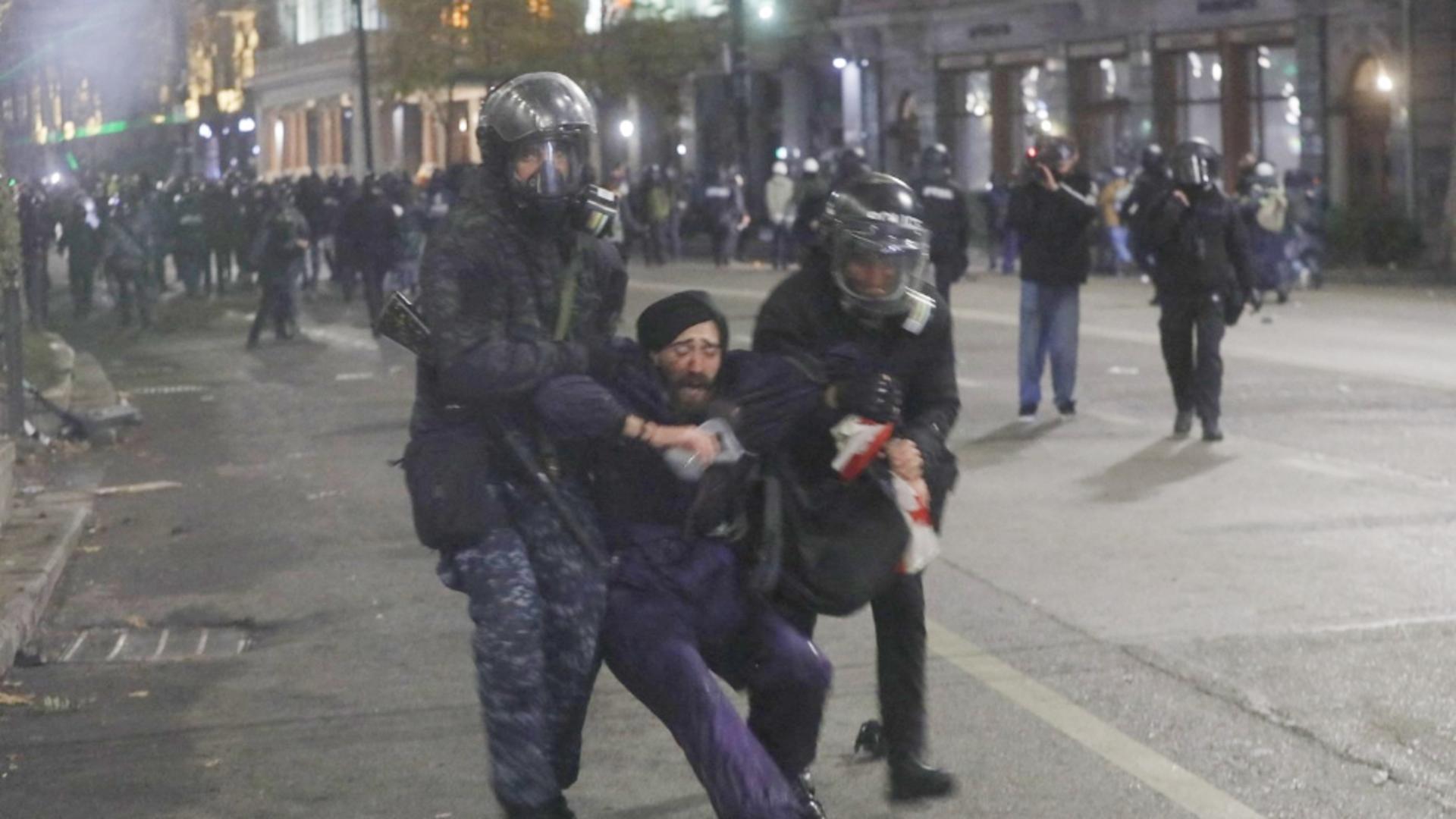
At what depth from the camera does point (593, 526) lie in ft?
16.1

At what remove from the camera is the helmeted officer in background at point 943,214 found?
51.5 feet

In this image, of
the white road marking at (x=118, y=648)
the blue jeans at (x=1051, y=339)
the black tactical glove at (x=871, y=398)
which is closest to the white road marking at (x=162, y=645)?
the white road marking at (x=118, y=648)

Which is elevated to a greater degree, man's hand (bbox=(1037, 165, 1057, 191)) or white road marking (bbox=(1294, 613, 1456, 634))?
man's hand (bbox=(1037, 165, 1057, 191))

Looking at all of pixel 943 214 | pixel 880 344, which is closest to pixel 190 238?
pixel 943 214

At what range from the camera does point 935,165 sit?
16031 millimetres

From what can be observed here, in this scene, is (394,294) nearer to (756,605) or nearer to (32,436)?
(756,605)

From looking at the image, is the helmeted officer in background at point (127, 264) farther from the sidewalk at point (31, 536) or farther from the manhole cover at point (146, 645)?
the manhole cover at point (146, 645)

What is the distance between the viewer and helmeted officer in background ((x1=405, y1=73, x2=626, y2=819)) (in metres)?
4.84

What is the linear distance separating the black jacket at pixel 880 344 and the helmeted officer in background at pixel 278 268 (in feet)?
61.8

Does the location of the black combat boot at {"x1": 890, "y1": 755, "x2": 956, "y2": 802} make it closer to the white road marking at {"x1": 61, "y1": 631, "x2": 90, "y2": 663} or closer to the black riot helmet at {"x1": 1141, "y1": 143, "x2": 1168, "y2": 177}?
the white road marking at {"x1": 61, "y1": 631, "x2": 90, "y2": 663}

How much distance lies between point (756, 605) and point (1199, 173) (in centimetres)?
832

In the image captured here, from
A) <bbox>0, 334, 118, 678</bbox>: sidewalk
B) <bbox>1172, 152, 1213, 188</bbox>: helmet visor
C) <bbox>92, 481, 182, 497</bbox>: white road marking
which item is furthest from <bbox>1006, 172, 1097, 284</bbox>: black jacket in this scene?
<bbox>0, 334, 118, 678</bbox>: sidewalk

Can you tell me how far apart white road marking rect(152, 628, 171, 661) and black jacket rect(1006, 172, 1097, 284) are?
21.9ft

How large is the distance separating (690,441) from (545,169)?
68cm
